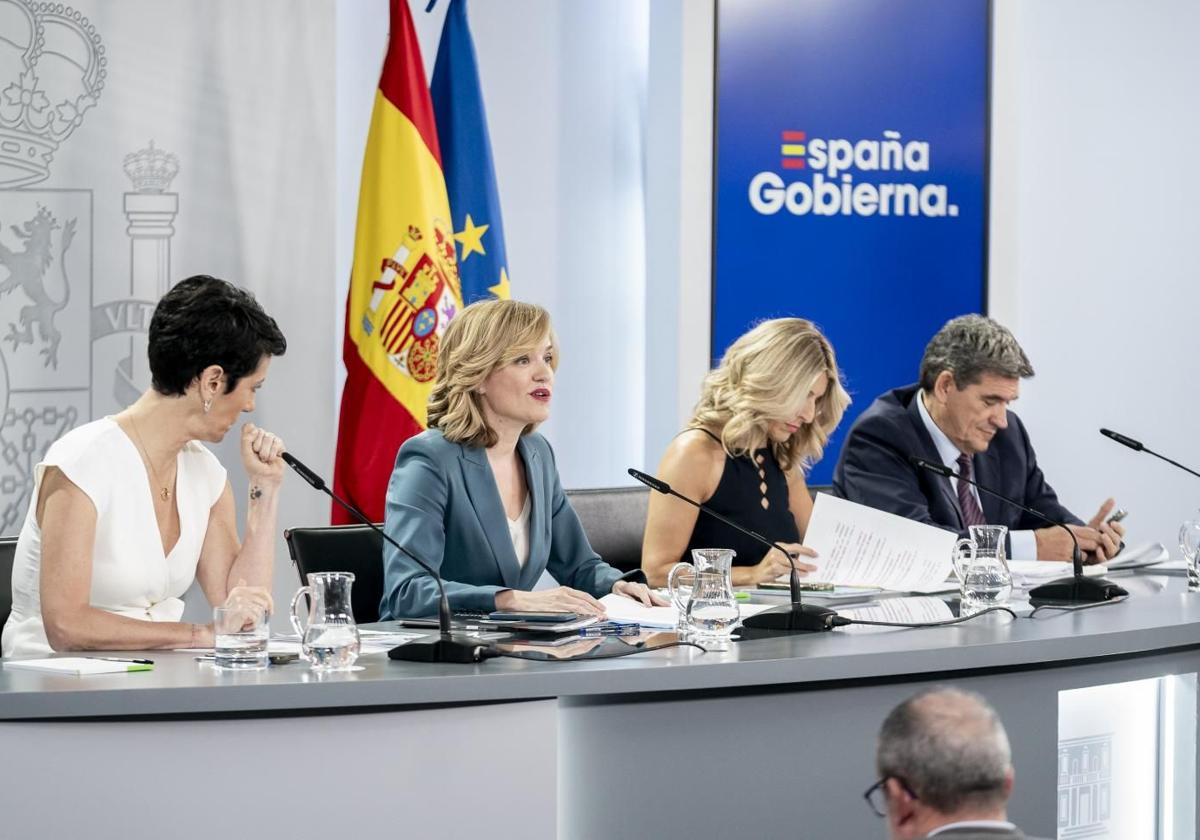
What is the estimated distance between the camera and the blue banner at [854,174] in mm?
5254

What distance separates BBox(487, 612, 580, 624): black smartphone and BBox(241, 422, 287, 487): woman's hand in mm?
562

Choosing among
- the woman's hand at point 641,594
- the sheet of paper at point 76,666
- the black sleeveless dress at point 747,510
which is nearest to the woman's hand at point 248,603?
the sheet of paper at point 76,666

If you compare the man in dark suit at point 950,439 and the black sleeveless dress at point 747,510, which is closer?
the black sleeveless dress at point 747,510

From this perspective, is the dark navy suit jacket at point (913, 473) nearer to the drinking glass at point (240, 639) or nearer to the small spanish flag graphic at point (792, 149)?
the small spanish flag graphic at point (792, 149)

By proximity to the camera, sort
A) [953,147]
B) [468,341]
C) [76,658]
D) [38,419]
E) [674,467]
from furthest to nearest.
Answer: [953,147] < [38,419] < [674,467] < [468,341] < [76,658]

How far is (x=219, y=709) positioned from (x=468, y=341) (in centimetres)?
130

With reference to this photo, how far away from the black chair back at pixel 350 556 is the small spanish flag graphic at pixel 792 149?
2744mm

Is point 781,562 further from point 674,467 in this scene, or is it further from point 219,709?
point 219,709

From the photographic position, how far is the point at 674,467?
140 inches

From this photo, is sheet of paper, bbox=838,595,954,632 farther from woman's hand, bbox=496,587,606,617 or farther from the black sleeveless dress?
the black sleeveless dress

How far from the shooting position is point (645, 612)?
2717mm

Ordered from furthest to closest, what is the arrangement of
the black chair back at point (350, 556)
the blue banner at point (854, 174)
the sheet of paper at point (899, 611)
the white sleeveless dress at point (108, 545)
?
the blue banner at point (854, 174)
the black chair back at point (350, 556)
the sheet of paper at point (899, 611)
the white sleeveless dress at point (108, 545)

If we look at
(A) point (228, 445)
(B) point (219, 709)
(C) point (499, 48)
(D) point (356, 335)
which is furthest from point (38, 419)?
(B) point (219, 709)

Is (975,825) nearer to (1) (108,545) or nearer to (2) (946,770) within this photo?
(2) (946,770)
